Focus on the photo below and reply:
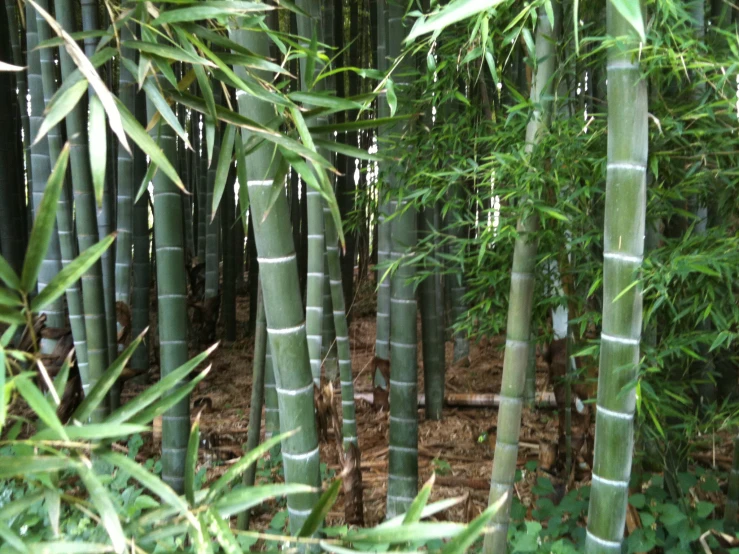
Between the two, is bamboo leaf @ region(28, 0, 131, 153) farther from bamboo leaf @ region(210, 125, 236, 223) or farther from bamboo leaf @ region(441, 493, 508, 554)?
bamboo leaf @ region(441, 493, 508, 554)

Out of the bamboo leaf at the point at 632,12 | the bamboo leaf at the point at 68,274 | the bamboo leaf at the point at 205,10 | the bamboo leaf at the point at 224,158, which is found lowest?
the bamboo leaf at the point at 68,274

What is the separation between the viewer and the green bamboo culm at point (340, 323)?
6.56 ft

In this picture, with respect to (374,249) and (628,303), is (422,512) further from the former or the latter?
(374,249)

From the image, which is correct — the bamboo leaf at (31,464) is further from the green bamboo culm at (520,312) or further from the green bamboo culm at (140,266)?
the green bamboo culm at (140,266)

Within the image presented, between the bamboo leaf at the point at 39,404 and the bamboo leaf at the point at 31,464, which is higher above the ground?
the bamboo leaf at the point at 39,404

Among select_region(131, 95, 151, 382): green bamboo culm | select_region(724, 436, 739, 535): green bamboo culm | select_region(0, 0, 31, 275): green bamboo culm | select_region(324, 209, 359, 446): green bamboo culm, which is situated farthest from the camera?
select_region(0, 0, 31, 275): green bamboo culm

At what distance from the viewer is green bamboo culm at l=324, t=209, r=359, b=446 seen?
200cm

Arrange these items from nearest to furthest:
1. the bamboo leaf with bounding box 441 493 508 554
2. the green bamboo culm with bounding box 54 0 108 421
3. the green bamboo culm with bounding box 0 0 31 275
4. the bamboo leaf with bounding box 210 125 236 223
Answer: the bamboo leaf with bounding box 441 493 508 554 → the bamboo leaf with bounding box 210 125 236 223 → the green bamboo culm with bounding box 54 0 108 421 → the green bamboo culm with bounding box 0 0 31 275

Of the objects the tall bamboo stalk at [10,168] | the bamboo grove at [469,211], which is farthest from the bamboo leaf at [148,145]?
the tall bamboo stalk at [10,168]

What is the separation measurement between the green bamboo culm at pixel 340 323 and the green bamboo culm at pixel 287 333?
72 cm

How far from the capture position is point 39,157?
2793 millimetres

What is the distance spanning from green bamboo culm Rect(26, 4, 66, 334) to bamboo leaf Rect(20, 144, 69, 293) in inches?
69.9

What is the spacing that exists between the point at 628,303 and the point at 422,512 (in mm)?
565

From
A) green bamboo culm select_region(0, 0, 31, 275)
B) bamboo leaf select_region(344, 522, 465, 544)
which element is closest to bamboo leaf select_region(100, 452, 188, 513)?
bamboo leaf select_region(344, 522, 465, 544)
